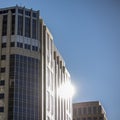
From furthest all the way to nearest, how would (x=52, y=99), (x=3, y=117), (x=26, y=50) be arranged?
(x=52, y=99) < (x=26, y=50) < (x=3, y=117)

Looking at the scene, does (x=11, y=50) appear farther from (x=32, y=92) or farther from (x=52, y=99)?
(x=52, y=99)

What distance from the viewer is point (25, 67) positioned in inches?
6324

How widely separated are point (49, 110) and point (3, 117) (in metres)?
23.3

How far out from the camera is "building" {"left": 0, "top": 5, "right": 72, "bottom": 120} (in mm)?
154750

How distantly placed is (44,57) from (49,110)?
66.1ft

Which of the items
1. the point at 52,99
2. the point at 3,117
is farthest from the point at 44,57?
the point at 3,117

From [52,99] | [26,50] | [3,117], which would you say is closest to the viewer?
[3,117]

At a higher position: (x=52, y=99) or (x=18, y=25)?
(x=18, y=25)

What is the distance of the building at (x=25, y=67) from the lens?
508ft

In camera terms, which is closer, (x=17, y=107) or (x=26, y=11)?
(x=17, y=107)

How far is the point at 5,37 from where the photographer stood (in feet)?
538

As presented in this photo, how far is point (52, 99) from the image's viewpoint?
175750mm

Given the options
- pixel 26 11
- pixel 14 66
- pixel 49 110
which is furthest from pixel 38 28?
pixel 49 110

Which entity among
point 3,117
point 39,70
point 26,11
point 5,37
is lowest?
point 3,117
